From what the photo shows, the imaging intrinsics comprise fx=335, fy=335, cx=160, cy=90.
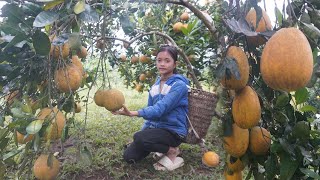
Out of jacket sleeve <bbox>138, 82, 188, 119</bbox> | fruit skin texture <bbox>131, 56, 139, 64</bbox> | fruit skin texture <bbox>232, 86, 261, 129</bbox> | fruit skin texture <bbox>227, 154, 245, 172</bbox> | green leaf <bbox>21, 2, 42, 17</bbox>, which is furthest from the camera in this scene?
fruit skin texture <bbox>131, 56, 139, 64</bbox>

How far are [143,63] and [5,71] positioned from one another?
2270 millimetres

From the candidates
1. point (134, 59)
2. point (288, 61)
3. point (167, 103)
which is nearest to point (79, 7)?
point (288, 61)

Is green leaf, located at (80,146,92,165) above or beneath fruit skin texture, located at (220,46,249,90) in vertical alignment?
beneath

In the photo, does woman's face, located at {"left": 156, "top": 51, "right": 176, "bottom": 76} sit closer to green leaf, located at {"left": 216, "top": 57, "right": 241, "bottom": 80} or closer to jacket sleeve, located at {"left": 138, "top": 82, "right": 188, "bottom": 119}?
jacket sleeve, located at {"left": 138, "top": 82, "right": 188, "bottom": 119}

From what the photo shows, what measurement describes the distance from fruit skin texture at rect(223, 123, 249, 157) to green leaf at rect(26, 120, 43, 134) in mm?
604

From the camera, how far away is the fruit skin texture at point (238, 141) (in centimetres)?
110

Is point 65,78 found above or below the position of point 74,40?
below

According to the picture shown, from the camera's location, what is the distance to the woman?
232cm

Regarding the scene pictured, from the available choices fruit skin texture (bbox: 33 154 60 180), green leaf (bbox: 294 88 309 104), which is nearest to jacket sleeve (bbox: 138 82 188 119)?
fruit skin texture (bbox: 33 154 60 180)

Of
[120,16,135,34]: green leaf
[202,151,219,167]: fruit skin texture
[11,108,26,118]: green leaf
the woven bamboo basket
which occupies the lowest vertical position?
[202,151,219,167]: fruit skin texture

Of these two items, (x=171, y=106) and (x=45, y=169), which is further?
(x=171, y=106)

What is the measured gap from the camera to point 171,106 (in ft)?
7.56

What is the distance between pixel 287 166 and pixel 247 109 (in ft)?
0.76

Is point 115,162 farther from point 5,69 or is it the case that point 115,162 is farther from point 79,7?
point 79,7
